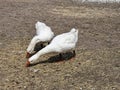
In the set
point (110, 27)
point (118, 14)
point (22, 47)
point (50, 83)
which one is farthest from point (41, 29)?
point (118, 14)

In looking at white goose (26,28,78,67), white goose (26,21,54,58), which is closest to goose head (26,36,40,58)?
white goose (26,21,54,58)

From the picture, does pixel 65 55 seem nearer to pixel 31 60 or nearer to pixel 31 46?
pixel 31 46

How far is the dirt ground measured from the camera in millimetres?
7449

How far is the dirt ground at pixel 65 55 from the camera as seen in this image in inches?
293

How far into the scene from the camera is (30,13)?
44.0 ft

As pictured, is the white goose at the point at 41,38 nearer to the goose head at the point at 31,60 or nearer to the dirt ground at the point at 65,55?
the dirt ground at the point at 65,55

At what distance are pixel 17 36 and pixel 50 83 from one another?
3.35 m

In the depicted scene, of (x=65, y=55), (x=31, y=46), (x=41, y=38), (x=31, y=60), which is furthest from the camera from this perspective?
(x=65, y=55)

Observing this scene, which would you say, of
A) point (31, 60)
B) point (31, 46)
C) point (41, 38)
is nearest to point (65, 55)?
point (41, 38)

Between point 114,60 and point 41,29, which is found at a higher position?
point 41,29

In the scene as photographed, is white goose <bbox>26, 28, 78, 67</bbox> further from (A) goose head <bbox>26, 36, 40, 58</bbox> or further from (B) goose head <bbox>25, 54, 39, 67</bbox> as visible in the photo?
(A) goose head <bbox>26, 36, 40, 58</bbox>

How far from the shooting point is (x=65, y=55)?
895 centimetres

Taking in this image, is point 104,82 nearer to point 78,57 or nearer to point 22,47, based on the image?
point 78,57

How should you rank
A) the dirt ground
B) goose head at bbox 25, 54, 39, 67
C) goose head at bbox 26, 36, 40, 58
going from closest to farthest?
1. the dirt ground
2. goose head at bbox 25, 54, 39, 67
3. goose head at bbox 26, 36, 40, 58
